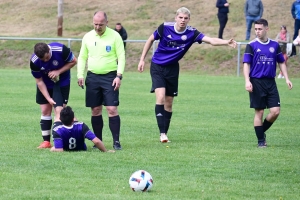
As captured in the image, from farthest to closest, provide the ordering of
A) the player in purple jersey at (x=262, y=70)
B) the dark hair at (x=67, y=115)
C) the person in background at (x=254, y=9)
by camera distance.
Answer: the person in background at (x=254, y=9) → the player in purple jersey at (x=262, y=70) → the dark hair at (x=67, y=115)

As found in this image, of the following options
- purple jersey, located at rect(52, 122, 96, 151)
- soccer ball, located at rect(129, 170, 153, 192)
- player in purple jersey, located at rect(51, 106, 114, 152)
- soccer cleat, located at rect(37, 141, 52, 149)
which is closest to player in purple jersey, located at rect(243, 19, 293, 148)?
player in purple jersey, located at rect(51, 106, 114, 152)

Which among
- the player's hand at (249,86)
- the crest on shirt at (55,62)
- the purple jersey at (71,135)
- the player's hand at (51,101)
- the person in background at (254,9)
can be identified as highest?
the crest on shirt at (55,62)

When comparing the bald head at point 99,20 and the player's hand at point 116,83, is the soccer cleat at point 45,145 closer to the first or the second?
the player's hand at point 116,83

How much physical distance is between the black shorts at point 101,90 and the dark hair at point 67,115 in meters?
0.96

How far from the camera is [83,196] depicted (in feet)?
25.7

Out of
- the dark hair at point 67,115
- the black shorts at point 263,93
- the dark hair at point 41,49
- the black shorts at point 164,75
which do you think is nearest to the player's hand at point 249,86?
the black shorts at point 263,93

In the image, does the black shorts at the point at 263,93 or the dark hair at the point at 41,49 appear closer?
the dark hair at the point at 41,49

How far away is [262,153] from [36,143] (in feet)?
11.6

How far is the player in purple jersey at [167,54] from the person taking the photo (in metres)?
12.5

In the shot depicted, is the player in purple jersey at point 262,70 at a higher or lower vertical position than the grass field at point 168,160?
higher

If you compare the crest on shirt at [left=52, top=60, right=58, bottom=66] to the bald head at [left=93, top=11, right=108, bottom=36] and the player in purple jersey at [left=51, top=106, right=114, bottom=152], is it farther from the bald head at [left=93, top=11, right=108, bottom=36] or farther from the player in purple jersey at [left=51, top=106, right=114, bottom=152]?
the player in purple jersey at [left=51, top=106, right=114, bottom=152]

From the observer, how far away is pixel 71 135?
10.7m

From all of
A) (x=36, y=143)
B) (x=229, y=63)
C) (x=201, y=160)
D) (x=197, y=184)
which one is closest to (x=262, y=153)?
(x=201, y=160)

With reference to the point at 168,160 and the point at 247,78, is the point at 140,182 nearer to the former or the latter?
the point at 168,160
